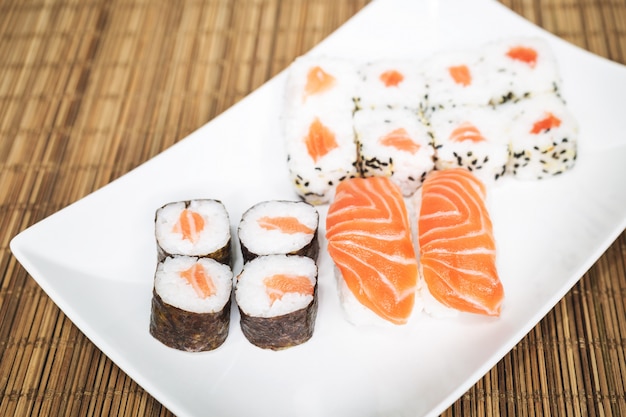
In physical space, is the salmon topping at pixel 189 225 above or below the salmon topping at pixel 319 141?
below

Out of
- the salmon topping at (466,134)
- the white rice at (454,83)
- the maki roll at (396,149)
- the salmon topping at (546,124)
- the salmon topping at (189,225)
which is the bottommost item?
the salmon topping at (189,225)

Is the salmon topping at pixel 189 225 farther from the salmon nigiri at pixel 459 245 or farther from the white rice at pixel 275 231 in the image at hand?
the salmon nigiri at pixel 459 245

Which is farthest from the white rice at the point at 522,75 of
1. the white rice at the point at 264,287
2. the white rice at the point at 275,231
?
the white rice at the point at 264,287

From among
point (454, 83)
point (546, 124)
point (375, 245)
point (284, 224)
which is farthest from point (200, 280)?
point (546, 124)

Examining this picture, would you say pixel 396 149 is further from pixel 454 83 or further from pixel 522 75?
pixel 522 75

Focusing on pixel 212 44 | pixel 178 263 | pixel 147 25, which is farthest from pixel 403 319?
pixel 147 25

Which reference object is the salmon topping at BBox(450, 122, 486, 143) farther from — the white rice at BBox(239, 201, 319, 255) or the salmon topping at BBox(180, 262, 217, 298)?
the salmon topping at BBox(180, 262, 217, 298)

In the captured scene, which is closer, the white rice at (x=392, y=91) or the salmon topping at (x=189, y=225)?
the salmon topping at (x=189, y=225)

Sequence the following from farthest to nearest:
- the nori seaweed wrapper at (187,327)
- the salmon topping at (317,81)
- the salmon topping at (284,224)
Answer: the salmon topping at (317,81) < the salmon topping at (284,224) < the nori seaweed wrapper at (187,327)
